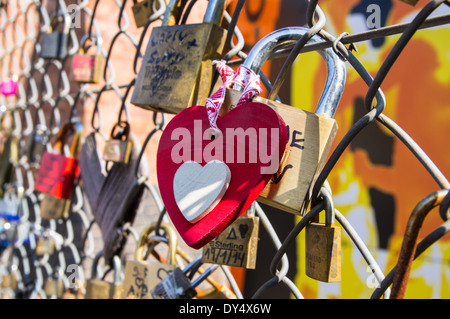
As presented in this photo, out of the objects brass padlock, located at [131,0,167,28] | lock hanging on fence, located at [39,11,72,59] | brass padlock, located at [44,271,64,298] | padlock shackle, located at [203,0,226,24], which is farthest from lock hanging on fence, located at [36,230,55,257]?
padlock shackle, located at [203,0,226,24]

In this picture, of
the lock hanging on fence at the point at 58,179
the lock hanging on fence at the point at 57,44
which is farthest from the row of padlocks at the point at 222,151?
the lock hanging on fence at the point at 57,44

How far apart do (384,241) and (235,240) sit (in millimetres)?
617

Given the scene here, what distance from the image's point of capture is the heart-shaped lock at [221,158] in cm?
40

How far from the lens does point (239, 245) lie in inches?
19.9

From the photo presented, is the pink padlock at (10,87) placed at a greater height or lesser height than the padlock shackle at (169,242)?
greater

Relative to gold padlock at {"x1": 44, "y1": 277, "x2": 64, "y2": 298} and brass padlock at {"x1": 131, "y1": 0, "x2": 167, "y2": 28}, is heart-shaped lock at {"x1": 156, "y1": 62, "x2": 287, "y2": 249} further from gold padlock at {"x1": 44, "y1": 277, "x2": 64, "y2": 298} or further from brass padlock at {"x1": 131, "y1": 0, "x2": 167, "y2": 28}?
gold padlock at {"x1": 44, "y1": 277, "x2": 64, "y2": 298}

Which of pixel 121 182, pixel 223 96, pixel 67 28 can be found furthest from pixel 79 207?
pixel 223 96

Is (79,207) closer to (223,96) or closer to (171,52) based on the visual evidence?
(171,52)

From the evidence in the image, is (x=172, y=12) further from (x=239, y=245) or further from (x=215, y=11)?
(x=239, y=245)

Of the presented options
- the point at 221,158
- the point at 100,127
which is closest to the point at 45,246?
the point at 100,127

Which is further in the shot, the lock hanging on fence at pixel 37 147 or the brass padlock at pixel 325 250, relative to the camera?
the lock hanging on fence at pixel 37 147

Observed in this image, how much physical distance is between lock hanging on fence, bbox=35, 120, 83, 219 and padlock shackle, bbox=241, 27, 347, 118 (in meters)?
0.73

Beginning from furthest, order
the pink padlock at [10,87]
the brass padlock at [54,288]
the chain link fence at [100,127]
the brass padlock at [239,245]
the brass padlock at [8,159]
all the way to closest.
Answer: the pink padlock at [10,87] < the brass padlock at [8,159] < the brass padlock at [54,288] < the brass padlock at [239,245] < the chain link fence at [100,127]

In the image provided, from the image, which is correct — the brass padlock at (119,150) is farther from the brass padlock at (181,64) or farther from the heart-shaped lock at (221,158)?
the heart-shaped lock at (221,158)
